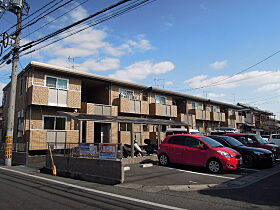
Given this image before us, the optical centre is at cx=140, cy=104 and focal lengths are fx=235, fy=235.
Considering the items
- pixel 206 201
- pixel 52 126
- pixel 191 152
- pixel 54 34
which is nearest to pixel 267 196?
pixel 206 201

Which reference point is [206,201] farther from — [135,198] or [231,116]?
[231,116]

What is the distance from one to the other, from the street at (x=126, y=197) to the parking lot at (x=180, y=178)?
1.96 feet

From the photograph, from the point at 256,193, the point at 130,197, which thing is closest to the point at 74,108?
the point at 130,197

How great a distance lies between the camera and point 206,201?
5.96m

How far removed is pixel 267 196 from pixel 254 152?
5.56 m

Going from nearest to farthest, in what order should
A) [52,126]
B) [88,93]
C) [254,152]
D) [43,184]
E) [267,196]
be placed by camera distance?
[267,196]
[43,184]
[254,152]
[52,126]
[88,93]

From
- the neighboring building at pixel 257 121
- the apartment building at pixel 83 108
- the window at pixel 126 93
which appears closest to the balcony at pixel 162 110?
the apartment building at pixel 83 108

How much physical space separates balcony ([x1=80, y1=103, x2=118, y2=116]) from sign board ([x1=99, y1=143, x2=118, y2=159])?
956 centimetres

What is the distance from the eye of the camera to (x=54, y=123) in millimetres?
17609

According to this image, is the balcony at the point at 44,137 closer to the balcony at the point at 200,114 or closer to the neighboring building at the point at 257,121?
the balcony at the point at 200,114

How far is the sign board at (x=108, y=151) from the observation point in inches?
354

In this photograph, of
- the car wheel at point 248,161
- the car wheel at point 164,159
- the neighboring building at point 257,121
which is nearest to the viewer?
the car wheel at point 248,161

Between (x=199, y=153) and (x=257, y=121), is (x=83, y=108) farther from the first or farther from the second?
(x=257, y=121)

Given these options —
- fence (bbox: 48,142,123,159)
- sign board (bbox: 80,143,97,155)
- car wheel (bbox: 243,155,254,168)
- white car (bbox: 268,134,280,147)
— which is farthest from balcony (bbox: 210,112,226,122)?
sign board (bbox: 80,143,97,155)
